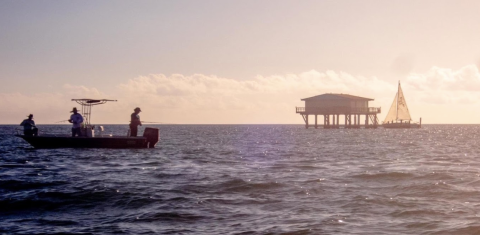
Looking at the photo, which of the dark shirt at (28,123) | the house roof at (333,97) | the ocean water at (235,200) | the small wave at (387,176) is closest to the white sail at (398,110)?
the house roof at (333,97)

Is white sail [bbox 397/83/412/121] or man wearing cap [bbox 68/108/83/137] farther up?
white sail [bbox 397/83/412/121]

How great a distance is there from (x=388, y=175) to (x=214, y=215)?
424 inches

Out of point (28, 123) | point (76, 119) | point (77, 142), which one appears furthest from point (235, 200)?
point (28, 123)

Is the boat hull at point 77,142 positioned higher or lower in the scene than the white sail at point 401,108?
lower

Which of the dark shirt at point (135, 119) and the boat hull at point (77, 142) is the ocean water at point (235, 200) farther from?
the dark shirt at point (135, 119)

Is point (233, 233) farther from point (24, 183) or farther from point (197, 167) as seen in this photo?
point (197, 167)

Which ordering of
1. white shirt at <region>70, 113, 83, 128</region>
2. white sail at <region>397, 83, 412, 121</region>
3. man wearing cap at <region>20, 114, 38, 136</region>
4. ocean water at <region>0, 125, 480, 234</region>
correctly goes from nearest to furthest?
1. ocean water at <region>0, 125, 480, 234</region>
2. white shirt at <region>70, 113, 83, 128</region>
3. man wearing cap at <region>20, 114, 38, 136</region>
4. white sail at <region>397, 83, 412, 121</region>

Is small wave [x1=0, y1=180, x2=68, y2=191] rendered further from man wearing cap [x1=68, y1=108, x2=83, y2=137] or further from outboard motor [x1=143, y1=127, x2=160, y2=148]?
outboard motor [x1=143, y1=127, x2=160, y2=148]

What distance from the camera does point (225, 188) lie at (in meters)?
18.1

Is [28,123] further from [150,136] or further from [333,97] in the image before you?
[333,97]

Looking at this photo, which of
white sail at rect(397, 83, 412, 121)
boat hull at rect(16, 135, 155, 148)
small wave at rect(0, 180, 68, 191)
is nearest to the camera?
small wave at rect(0, 180, 68, 191)

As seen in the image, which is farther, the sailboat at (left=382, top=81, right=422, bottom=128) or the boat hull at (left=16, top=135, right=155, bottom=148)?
the sailboat at (left=382, top=81, right=422, bottom=128)

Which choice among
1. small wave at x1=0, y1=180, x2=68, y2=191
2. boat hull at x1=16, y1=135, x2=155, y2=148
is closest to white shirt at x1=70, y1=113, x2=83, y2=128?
boat hull at x1=16, y1=135, x2=155, y2=148

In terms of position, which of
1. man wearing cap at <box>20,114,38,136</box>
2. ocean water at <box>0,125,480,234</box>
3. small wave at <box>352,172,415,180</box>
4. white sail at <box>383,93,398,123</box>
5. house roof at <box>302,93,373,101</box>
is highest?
house roof at <box>302,93,373,101</box>
